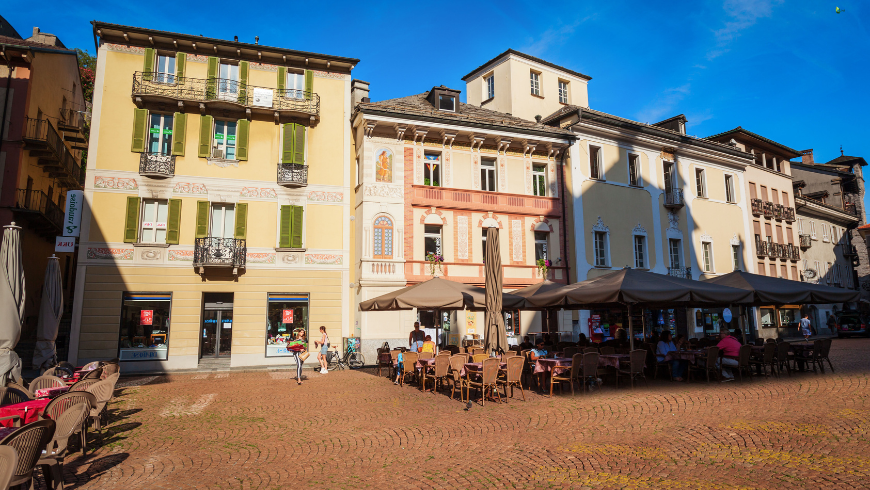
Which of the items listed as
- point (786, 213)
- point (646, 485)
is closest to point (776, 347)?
point (646, 485)

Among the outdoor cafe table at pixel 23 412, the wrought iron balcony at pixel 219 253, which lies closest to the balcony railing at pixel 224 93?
the wrought iron balcony at pixel 219 253

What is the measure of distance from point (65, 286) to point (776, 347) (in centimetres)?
3015

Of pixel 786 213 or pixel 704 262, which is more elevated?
pixel 786 213

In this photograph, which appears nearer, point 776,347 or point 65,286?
point 776,347

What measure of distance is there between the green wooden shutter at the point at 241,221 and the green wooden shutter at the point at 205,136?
7.70 ft

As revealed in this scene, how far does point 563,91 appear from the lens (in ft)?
98.1

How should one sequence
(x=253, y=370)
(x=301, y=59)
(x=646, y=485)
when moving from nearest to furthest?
(x=646, y=485)
(x=253, y=370)
(x=301, y=59)

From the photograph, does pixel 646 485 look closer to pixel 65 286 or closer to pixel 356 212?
pixel 356 212

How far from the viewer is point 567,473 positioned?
608cm

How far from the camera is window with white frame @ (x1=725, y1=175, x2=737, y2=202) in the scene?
103 ft

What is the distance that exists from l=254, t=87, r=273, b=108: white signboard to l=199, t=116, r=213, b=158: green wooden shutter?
1999 millimetres

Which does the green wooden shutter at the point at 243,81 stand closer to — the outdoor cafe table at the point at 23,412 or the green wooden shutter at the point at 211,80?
the green wooden shutter at the point at 211,80

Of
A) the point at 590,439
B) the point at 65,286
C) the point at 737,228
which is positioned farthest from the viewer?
the point at 737,228

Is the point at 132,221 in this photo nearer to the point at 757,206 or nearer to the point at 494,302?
the point at 494,302
